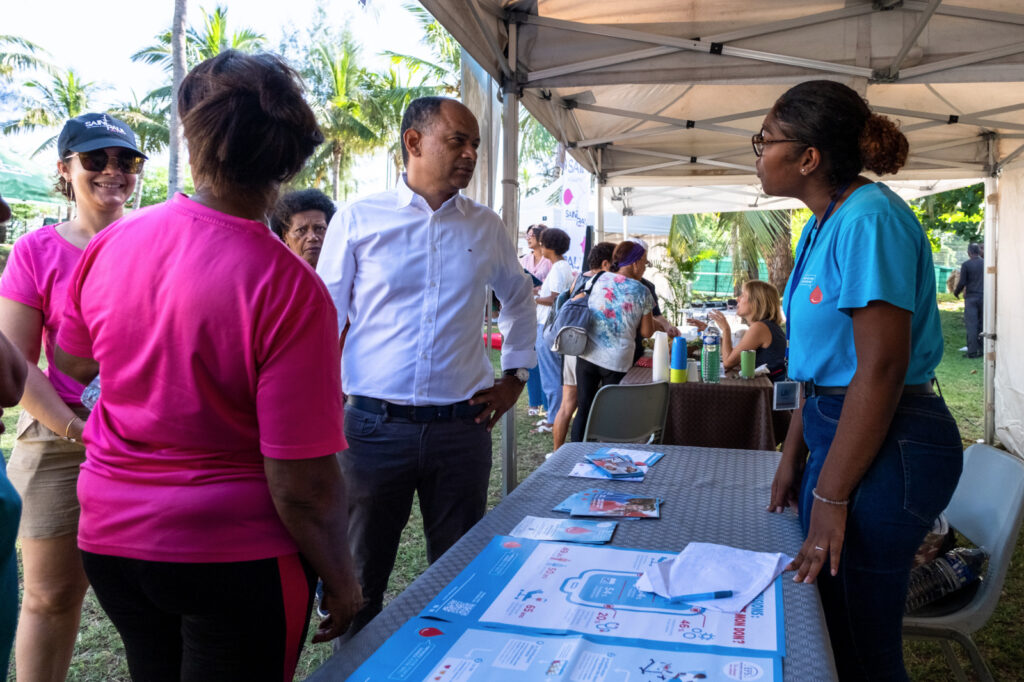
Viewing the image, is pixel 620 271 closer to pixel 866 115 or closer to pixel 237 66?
pixel 866 115

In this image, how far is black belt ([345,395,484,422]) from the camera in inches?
78.8

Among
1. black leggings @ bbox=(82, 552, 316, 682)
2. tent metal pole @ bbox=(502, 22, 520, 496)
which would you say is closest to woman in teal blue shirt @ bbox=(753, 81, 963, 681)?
black leggings @ bbox=(82, 552, 316, 682)

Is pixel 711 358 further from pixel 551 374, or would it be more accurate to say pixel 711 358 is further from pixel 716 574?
pixel 716 574

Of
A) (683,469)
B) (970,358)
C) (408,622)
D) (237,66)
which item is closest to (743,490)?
(683,469)

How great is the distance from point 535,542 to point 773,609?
0.46 metres

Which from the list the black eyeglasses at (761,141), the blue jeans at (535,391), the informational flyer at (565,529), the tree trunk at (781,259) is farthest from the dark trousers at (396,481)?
the tree trunk at (781,259)

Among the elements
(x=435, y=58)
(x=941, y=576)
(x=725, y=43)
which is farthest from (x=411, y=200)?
(x=435, y=58)

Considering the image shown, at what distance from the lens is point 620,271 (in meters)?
5.03

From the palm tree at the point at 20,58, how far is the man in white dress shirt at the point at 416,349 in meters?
33.2

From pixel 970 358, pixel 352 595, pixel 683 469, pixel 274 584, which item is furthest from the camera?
pixel 970 358

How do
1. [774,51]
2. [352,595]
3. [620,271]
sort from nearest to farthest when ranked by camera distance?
[352,595] < [774,51] < [620,271]

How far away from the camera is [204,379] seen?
0.96m

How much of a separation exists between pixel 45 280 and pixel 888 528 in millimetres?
1947

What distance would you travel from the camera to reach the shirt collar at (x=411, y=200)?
82.0 inches
